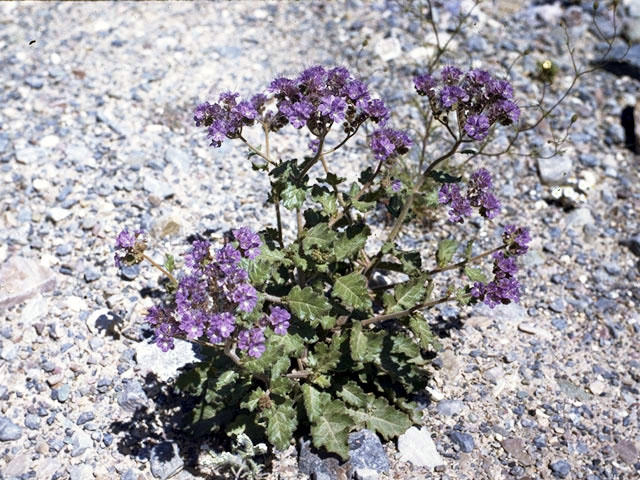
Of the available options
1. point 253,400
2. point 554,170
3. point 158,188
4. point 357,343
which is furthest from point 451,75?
point 158,188

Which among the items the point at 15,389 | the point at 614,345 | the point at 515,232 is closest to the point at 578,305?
the point at 614,345

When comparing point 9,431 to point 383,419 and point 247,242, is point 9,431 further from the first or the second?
point 383,419

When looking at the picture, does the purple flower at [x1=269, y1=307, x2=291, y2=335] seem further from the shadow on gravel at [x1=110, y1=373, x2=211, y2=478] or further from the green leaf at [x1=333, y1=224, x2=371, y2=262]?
the shadow on gravel at [x1=110, y1=373, x2=211, y2=478]

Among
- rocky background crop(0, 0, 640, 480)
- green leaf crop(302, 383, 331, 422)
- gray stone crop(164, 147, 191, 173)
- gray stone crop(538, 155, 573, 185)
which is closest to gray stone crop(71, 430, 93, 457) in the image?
rocky background crop(0, 0, 640, 480)

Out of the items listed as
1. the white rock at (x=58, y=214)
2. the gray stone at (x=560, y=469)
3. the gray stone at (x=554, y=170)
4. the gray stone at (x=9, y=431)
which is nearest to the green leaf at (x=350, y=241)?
the gray stone at (x=560, y=469)

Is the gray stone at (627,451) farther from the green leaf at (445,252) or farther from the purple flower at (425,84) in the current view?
the purple flower at (425,84)
